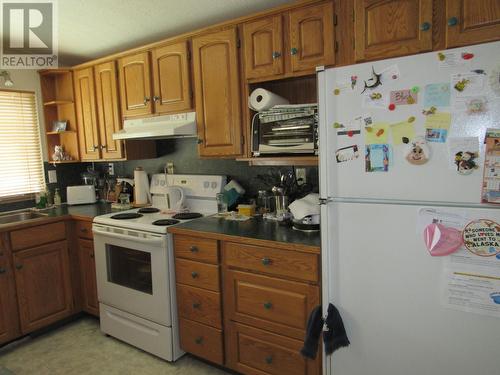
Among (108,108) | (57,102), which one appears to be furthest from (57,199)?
(108,108)

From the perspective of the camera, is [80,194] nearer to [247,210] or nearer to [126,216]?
[126,216]

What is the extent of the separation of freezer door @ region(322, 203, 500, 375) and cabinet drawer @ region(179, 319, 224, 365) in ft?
2.56

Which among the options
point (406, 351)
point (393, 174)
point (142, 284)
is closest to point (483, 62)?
point (393, 174)

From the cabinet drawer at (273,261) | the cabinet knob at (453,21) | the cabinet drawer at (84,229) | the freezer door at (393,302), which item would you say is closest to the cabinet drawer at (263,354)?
the freezer door at (393,302)

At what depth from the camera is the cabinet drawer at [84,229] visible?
9.18ft

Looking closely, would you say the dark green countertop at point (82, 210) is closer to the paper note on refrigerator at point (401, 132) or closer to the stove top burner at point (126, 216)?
the stove top burner at point (126, 216)

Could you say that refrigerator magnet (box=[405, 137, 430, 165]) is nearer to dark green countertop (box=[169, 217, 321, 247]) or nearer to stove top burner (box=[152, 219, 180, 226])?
dark green countertop (box=[169, 217, 321, 247])

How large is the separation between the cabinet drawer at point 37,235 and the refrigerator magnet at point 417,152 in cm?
264

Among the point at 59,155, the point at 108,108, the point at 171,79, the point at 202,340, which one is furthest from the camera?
the point at 59,155

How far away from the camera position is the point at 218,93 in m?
2.36

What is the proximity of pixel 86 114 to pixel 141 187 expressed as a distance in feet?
2.84

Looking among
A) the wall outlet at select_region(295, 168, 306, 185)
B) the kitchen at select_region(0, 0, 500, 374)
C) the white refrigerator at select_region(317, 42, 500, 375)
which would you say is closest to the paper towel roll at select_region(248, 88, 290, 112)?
the kitchen at select_region(0, 0, 500, 374)

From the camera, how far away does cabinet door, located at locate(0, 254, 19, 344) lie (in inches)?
98.0

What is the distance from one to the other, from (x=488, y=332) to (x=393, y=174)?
2.18 ft
